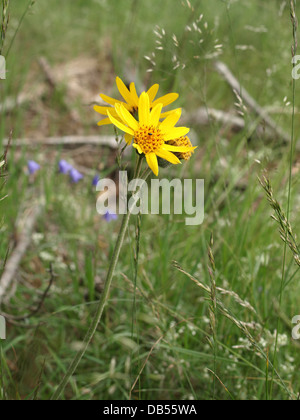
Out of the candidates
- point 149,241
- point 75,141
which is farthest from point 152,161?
point 75,141

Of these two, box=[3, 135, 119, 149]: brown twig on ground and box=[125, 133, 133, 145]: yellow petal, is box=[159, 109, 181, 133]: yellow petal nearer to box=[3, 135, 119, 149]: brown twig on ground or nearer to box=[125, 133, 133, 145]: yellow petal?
box=[125, 133, 133, 145]: yellow petal

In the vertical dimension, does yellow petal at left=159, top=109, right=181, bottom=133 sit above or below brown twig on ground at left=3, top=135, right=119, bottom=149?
below

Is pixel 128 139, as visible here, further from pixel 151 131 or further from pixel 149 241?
pixel 149 241

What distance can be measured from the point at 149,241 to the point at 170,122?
1.36 m

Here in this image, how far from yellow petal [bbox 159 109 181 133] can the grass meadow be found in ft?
0.41

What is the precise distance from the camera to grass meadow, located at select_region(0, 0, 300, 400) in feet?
4.59

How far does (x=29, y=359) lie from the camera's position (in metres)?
1.36

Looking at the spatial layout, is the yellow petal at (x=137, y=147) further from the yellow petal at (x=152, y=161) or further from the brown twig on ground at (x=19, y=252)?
the brown twig on ground at (x=19, y=252)

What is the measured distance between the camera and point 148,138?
0.92 metres

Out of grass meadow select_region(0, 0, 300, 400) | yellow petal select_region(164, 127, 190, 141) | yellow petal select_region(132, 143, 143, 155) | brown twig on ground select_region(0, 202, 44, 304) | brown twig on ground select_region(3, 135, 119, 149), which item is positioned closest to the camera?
yellow petal select_region(132, 143, 143, 155)

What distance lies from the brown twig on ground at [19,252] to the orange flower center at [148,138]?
1029 millimetres

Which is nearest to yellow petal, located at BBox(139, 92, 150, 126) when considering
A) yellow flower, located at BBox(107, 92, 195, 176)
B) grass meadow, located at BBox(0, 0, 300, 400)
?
yellow flower, located at BBox(107, 92, 195, 176)
